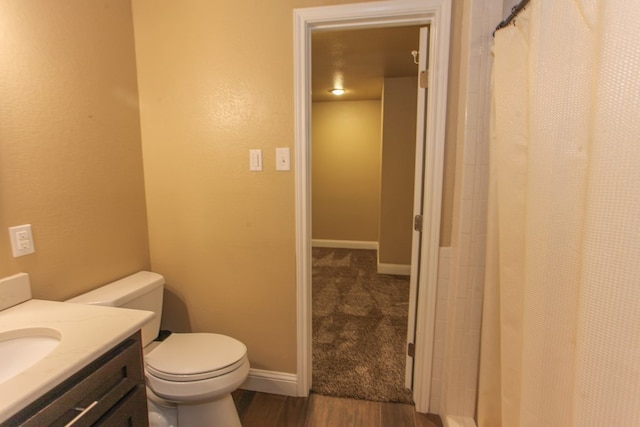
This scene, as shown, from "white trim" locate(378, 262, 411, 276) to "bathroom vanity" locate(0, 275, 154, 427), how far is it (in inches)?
120

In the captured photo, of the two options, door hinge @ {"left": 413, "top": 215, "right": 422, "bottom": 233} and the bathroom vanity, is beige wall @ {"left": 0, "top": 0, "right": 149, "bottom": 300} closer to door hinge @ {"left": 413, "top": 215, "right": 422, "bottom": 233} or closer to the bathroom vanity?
the bathroom vanity

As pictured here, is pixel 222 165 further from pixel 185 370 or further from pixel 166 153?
pixel 185 370

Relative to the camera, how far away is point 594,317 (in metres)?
0.61

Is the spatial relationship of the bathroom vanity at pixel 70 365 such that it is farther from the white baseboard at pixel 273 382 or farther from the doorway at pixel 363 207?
the doorway at pixel 363 207

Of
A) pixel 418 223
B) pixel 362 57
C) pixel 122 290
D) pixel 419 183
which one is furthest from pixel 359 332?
pixel 362 57

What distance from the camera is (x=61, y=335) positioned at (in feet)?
2.85

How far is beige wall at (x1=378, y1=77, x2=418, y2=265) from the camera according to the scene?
3320mm

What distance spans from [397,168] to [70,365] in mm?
3233

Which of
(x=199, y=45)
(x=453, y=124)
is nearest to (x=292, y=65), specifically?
(x=199, y=45)

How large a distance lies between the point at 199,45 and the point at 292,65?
516 millimetres

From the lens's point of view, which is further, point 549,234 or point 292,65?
point 292,65

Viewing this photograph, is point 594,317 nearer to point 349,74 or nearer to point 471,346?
point 471,346

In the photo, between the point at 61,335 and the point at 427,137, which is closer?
the point at 61,335

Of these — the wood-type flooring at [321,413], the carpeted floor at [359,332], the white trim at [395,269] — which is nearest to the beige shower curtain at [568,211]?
the wood-type flooring at [321,413]
